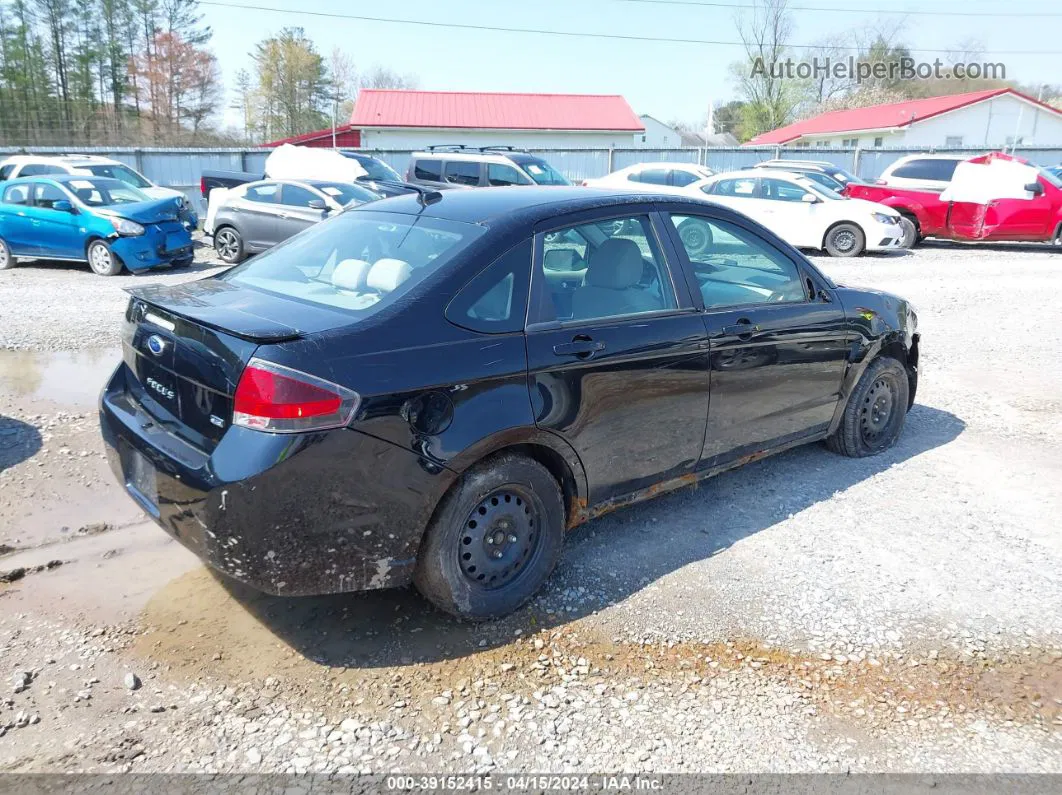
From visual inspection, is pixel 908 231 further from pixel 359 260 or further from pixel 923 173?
pixel 359 260

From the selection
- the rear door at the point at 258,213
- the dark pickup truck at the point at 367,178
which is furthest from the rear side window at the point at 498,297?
the dark pickup truck at the point at 367,178

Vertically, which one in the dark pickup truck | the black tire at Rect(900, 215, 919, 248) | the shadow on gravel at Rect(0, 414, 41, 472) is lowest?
the shadow on gravel at Rect(0, 414, 41, 472)

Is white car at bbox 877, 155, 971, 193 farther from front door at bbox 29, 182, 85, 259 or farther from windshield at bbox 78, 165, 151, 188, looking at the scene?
windshield at bbox 78, 165, 151, 188

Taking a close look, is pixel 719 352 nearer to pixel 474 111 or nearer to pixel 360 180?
pixel 360 180

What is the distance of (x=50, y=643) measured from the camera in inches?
130

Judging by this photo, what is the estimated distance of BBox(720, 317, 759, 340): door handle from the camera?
4128 millimetres

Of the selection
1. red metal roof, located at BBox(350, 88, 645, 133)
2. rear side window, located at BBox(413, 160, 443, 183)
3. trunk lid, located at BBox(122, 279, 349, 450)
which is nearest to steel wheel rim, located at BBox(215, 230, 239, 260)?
rear side window, located at BBox(413, 160, 443, 183)

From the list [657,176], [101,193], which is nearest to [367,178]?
[101,193]

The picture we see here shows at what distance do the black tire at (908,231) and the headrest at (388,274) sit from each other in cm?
1553

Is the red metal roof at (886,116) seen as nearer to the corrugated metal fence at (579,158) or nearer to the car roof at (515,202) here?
the corrugated metal fence at (579,158)

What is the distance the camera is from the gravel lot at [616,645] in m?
2.80

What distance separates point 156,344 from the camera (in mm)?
3285

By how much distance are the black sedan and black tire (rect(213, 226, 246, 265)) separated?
11.0 metres

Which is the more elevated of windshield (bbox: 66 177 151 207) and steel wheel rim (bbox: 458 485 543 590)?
windshield (bbox: 66 177 151 207)
